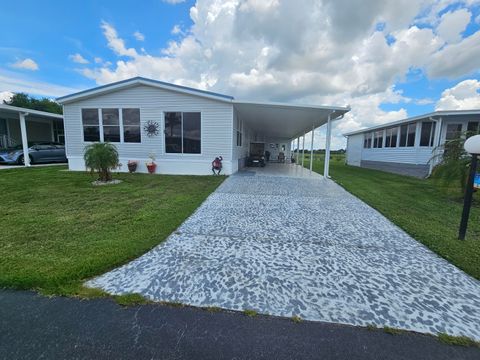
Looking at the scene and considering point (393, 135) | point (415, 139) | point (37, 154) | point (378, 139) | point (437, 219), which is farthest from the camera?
point (378, 139)

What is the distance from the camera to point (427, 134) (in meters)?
12.6

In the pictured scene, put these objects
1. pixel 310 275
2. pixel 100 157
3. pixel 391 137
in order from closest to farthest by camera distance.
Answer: pixel 310 275, pixel 100 157, pixel 391 137

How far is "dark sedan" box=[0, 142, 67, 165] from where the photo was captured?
43.9ft

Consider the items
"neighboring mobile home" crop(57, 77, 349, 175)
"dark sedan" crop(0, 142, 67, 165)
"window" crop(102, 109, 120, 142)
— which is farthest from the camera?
"dark sedan" crop(0, 142, 67, 165)

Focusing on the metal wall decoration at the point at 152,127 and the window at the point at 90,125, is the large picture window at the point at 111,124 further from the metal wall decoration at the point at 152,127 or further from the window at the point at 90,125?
the metal wall decoration at the point at 152,127

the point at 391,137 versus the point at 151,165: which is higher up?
the point at 391,137

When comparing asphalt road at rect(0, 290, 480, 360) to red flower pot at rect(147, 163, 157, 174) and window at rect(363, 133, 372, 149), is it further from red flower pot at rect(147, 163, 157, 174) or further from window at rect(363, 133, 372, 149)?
window at rect(363, 133, 372, 149)

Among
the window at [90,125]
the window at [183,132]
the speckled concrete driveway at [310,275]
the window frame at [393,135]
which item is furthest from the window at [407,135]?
the window at [90,125]

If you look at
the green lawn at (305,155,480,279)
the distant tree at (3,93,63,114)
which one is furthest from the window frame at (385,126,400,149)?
the distant tree at (3,93,63,114)

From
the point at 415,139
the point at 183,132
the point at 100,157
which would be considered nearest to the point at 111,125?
the point at 183,132

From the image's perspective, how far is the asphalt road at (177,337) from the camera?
1555mm

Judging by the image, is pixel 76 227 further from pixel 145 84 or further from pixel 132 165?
pixel 145 84

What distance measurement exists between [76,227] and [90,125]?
8993 millimetres

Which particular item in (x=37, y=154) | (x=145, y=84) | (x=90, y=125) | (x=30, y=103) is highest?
(x=30, y=103)
